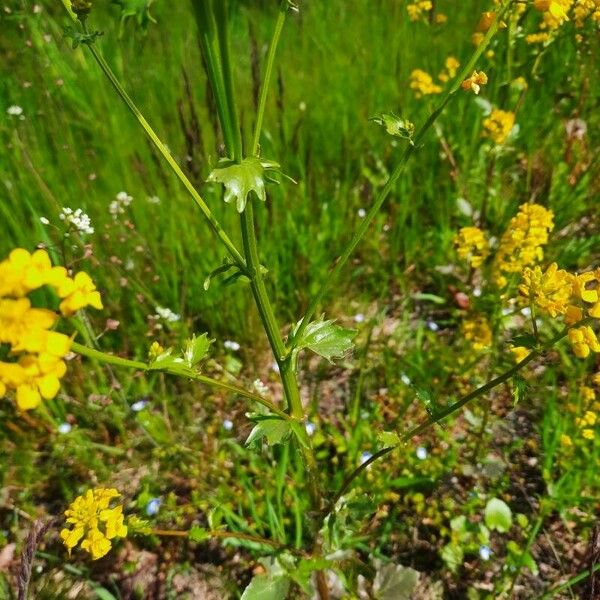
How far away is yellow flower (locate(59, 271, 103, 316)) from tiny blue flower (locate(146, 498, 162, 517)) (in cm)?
121

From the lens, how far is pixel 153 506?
183 centimetres

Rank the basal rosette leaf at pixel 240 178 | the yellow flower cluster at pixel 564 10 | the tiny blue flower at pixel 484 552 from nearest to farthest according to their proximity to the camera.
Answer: the basal rosette leaf at pixel 240 178, the yellow flower cluster at pixel 564 10, the tiny blue flower at pixel 484 552

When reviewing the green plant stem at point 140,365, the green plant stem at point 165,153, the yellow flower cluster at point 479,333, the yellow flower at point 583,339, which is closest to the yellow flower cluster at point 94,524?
the green plant stem at point 140,365

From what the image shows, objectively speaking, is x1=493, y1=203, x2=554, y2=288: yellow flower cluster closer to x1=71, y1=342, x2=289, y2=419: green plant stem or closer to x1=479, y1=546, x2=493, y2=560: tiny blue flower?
x1=479, y1=546, x2=493, y2=560: tiny blue flower

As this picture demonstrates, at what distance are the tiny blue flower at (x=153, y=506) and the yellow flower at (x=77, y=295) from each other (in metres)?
1.21

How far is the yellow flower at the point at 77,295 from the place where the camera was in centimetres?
81

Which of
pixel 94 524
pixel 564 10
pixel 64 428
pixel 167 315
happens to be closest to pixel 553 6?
pixel 564 10

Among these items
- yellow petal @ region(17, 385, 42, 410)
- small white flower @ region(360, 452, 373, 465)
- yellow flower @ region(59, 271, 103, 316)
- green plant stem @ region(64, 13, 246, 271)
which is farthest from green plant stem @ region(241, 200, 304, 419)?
small white flower @ region(360, 452, 373, 465)

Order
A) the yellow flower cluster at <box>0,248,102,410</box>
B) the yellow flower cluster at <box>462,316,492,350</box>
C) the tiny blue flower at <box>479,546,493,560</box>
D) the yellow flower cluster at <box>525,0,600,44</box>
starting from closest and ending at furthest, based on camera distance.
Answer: the yellow flower cluster at <box>0,248,102,410</box>, the yellow flower cluster at <box>525,0,600,44</box>, the tiny blue flower at <box>479,546,493,560</box>, the yellow flower cluster at <box>462,316,492,350</box>

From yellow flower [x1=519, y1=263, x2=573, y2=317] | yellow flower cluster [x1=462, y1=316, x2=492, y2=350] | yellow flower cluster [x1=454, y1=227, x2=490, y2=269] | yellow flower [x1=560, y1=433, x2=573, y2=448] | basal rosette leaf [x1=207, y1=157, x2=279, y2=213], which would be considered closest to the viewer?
basal rosette leaf [x1=207, y1=157, x2=279, y2=213]

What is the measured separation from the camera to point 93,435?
6.93 ft

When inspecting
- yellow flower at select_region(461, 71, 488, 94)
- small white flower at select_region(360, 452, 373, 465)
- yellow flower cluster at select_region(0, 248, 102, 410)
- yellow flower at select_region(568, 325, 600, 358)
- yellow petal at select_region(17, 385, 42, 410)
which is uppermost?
yellow flower at select_region(461, 71, 488, 94)

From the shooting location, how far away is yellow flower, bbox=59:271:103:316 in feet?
2.66

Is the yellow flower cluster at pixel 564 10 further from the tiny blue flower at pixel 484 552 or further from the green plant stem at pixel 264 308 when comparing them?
the tiny blue flower at pixel 484 552
